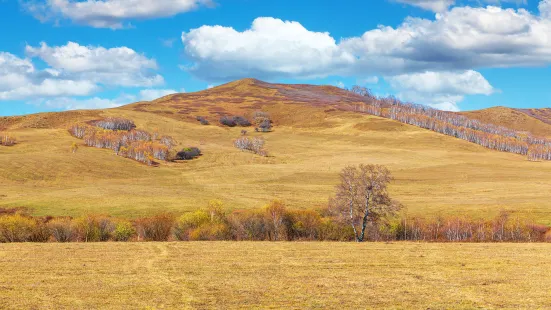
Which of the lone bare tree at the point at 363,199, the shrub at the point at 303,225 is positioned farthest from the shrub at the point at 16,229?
the lone bare tree at the point at 363,199

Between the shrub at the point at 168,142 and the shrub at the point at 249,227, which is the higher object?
the shrub at the point at 168,142

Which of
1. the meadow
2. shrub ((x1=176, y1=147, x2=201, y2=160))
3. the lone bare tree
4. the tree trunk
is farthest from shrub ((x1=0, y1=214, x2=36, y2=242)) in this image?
shrub ((x1=176, y1=147, x2=201, y2=160))

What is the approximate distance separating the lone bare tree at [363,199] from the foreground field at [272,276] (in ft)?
33.3

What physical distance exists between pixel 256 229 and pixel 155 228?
1203 cm

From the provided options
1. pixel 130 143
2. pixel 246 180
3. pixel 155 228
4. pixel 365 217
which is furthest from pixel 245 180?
pixel 365 217

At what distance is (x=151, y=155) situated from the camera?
14688 cm

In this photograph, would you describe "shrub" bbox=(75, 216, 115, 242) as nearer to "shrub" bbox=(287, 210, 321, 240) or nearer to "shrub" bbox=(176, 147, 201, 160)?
"shrub" bbox=(287, 210, 321, 240)

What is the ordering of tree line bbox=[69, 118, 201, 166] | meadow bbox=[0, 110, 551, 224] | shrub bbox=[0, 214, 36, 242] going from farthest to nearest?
tree line bbox=[69, 118, 201, 166] → meadow bbox=[0, 110, 551, 224] → shrub bbox=[0, 214, 36, 242]

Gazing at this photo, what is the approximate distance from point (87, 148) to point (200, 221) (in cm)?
10497

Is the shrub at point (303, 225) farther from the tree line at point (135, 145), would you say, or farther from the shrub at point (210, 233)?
the tree line at point (135, 145)

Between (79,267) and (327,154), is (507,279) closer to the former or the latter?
(79,267)

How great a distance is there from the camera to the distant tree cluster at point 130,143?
5704 inches

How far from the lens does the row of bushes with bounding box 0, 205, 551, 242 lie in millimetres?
53500

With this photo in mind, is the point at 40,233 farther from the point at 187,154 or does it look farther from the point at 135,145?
the point at 187,154
